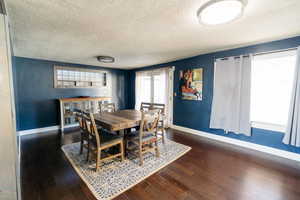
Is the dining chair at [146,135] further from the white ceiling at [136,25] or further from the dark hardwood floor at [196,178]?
the white ceiling at [136,25]

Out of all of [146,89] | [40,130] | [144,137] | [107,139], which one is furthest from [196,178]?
[40,130]

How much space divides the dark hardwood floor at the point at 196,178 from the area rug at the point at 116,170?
0.08 m

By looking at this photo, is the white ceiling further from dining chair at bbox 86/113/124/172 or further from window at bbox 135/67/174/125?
window at bbox 135/67/174/125

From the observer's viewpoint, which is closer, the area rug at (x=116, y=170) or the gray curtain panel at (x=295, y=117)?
the area rug at (x=116, y=170)

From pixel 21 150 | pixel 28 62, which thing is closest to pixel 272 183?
pixel 21 150

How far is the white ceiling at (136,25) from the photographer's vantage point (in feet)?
4.56

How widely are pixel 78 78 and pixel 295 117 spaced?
5670 millimetres

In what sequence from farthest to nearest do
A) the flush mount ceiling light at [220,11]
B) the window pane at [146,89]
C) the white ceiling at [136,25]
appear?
the window pane at [146,89] < the white ceiling at [136,25] < the flush mount ceiling light at [220,11]

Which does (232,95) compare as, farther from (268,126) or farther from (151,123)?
(151,123)

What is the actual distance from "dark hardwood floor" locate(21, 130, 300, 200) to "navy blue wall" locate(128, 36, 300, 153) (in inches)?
14.3

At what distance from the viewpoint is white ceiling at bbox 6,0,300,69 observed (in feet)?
4.56

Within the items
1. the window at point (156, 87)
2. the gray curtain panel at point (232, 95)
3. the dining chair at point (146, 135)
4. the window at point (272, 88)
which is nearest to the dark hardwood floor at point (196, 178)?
the dining chair at point (146, 135)

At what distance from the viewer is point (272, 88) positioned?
8.21 feet

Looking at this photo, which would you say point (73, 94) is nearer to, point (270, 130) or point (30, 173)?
point (30, 173)
